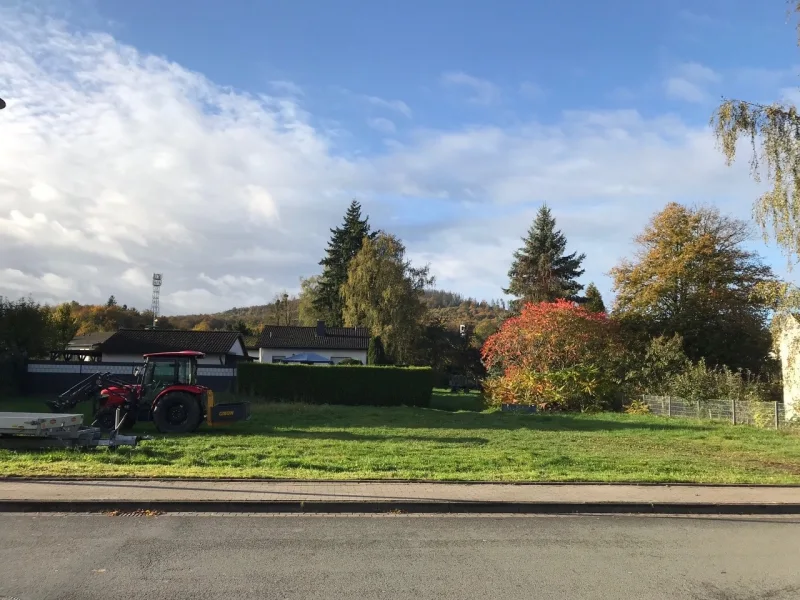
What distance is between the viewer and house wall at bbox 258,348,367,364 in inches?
2032

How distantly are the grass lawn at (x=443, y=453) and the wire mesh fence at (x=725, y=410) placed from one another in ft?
4.38

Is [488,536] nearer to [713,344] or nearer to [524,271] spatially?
[713,344]

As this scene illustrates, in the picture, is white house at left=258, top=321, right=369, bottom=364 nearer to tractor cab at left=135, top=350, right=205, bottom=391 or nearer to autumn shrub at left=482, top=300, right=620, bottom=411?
autumn shrub at left=482, top=300, right=620, bottom=411

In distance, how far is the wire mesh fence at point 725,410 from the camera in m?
23.0

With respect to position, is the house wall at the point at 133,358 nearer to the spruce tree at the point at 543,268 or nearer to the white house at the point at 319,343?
the white house at the point at 319,343

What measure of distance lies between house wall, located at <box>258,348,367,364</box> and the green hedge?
18.9 metres

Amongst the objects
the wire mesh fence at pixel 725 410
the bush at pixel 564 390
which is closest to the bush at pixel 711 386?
the wire mesh fence at pixel 725 410

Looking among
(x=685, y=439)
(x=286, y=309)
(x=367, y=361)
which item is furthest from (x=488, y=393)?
(x=286, y=309)

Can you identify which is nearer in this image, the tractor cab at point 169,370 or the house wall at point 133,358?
the tractor cab at point 169,370

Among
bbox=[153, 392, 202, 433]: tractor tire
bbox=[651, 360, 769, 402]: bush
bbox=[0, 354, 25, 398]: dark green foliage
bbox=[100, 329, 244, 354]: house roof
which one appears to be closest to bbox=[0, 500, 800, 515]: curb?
bbox=[153, 392, 202, 433]: tractor tire

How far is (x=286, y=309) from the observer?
90.2 meters

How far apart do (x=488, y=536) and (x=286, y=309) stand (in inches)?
3328

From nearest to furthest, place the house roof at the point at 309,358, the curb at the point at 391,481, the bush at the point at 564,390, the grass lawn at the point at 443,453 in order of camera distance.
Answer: the curb at the point at 391,481 < the grass lawn at the point at 443,453 < the bush at the point at 564,390 < the house roof at the point at 309,358

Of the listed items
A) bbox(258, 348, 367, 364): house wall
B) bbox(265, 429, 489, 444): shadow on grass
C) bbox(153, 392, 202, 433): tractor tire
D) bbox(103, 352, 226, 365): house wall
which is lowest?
bbox(265, 429, 489, 444): shadow on grass
